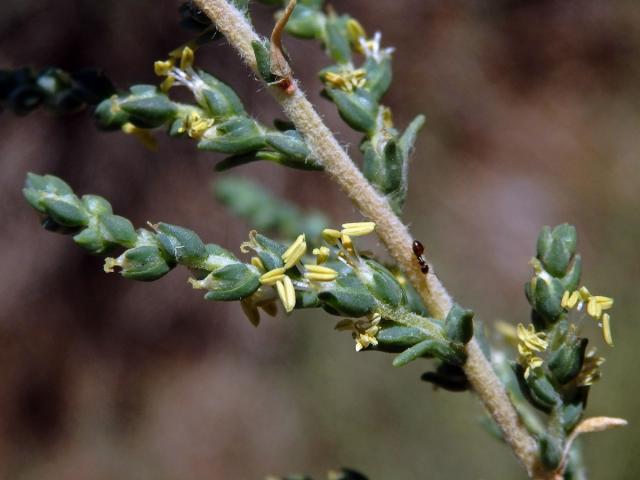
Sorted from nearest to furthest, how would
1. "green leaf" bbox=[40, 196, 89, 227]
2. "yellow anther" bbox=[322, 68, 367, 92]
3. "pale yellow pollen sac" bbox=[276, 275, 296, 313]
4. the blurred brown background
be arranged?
"pale yellow pollen sac" bbox=[276, 275, 296, 313] < "green leaf" bbox=[40, 196, 89, 227] < "yellow anther" bbox=[322, 68, 367, 92] < the blurred brown background

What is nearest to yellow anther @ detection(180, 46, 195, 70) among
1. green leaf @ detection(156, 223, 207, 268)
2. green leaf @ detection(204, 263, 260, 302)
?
green leaf @ detection(156, 223, 207, 268)

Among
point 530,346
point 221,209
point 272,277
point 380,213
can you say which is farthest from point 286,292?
point 221,209

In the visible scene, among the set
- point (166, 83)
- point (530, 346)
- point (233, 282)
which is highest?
point (166, 83)

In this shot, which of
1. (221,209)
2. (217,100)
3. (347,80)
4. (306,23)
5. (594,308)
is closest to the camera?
(594,308)

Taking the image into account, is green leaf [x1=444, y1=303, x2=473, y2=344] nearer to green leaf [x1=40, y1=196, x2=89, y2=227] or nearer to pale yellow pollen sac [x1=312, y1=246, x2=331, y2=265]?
pale yellow pollen sac [x1=312, y1=246, x2=331, y2=265]

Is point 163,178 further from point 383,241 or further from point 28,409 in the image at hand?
point 383,241

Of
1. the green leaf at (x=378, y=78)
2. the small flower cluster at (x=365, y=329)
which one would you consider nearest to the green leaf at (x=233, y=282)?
the small flower cluster at (x=365, y=329)

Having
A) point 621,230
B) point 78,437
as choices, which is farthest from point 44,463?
point 621,230

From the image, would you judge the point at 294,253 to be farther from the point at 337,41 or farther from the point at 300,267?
the point at 337,41
